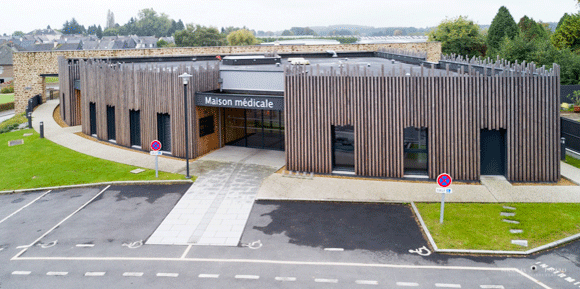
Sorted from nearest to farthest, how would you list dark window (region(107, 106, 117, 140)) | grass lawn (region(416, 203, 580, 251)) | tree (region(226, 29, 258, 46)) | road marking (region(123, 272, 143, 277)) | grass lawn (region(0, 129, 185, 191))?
road marking (region(123, 272, 143, 277)) < grass lawn (region(416, 203, 580, 251)) < grass lawn (region(0, 129, 185, 191)) < dark window (region(107, 106, 117, 140)) < tree (region(226, 29, 258, 46))

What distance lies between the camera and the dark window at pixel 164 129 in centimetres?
2073

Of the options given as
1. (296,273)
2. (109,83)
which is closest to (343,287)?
(296,273)

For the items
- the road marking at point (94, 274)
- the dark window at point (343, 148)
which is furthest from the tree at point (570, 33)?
the road marking at point (94, 274)

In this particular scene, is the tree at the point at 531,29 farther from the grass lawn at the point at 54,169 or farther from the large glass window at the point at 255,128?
the grass lawn at the point at 54,169

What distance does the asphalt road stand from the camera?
9641mm

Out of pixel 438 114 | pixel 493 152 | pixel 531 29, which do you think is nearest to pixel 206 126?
pixel 438 114

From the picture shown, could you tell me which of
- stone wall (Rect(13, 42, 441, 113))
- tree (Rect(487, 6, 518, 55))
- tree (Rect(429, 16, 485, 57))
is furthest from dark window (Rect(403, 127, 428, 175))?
tree (Rect(429, 16, 485, 57))

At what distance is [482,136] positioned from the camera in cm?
1630

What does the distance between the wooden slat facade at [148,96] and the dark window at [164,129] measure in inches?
8.0

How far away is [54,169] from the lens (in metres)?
18.8

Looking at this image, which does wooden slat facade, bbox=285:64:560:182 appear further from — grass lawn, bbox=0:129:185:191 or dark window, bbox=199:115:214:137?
grass lawn, bbox=0:129:185:191

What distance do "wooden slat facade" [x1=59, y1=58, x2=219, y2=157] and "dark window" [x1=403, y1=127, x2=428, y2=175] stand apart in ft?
30.3

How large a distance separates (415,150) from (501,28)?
1439 inches

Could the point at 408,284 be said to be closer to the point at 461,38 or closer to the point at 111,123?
the point at 111,123
